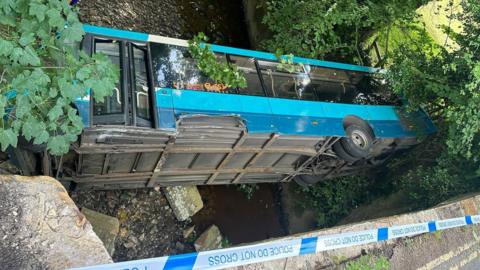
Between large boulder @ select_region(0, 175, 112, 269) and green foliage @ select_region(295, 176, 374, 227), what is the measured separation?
5626 mm

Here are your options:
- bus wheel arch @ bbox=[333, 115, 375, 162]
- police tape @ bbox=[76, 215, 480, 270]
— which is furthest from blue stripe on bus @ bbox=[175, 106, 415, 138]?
police tape @ bbox=[76, 215, 480, 270]

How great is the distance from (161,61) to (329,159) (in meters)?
3.13

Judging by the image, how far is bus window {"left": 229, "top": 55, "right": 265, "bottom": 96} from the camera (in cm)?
548

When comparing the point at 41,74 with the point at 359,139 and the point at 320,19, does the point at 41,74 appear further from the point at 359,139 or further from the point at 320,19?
the point at 320,19

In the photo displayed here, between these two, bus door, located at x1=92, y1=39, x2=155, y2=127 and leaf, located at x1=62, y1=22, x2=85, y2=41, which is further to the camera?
bus door, located at x1=92, y1=39, x2=155, y2=127

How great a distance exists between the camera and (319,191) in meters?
7.66

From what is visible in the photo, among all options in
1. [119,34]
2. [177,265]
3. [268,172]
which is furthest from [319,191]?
[177,265]

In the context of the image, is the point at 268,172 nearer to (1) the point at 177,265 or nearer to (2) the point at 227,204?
(2) the point at 227,204

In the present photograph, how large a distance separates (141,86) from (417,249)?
3.36m

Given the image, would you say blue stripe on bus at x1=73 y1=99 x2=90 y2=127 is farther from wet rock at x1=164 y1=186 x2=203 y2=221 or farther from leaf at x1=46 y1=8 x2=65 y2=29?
wet rock at x1=164 y1=186 x2=203 y2=221

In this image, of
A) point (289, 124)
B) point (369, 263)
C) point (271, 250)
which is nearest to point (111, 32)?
point (289, 124)

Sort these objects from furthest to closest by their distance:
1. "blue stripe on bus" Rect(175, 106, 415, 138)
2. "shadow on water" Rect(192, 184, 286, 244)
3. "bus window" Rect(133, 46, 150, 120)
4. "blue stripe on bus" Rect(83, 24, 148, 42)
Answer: "shadow on water" Rect(192, 184, 286, 244) → "blue stripe on bus" Rect(175, 106, 415, 138) → "blue stripe on bus" Rect(83, 24, 148, 42) → "bus window" Rect(133, 46, 150, 120)

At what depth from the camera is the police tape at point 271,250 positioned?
98.3 inches

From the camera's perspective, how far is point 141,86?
4.70m
